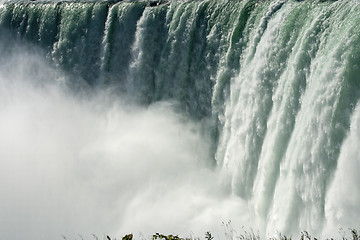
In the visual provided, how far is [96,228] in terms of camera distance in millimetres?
13250

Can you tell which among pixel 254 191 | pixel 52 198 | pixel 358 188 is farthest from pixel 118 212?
pixel 358 188

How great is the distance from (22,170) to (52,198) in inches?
60.4

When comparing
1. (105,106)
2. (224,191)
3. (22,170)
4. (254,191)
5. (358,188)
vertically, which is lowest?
(358,188)

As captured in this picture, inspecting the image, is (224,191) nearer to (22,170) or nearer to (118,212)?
(118,212)

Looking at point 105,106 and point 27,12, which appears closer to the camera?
point 105,106

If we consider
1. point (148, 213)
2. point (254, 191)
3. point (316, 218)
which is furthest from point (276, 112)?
point (148, 213)

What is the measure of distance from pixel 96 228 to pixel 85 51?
588cm

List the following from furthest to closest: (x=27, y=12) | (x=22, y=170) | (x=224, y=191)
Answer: (x=27, y=12) < (x=22, y=170) < (x=224, y=191)

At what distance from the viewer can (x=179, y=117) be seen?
585 inches

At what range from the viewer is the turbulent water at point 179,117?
9.62 m

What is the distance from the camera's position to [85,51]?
1722cm

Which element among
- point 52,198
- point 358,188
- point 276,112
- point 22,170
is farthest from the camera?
point 22,170

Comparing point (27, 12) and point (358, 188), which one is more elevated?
point (27, 12)

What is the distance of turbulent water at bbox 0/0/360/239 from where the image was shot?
31.6 ft
